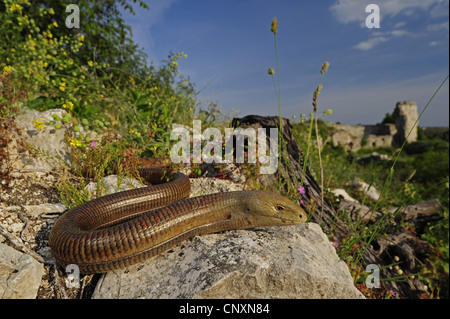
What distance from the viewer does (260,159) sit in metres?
4.62

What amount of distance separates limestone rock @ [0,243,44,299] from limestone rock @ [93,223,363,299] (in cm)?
56

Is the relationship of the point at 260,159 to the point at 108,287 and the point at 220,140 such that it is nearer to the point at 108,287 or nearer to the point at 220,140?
the point at 220,140

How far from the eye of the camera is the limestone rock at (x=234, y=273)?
2299 millimetres

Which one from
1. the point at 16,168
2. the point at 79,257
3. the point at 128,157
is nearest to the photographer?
the point at 79,257

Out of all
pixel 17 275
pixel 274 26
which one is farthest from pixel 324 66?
pixel 17 275

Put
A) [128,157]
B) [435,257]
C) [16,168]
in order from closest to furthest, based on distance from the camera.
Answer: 1. [16,168]
2. [128,157]
3. [435,257]

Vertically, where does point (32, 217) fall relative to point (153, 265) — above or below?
above

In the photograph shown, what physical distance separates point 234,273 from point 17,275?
6.15 ft

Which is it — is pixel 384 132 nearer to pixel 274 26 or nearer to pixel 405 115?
pixel 405 115

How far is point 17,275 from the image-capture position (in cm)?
234

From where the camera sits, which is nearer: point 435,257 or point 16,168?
point 16,168
